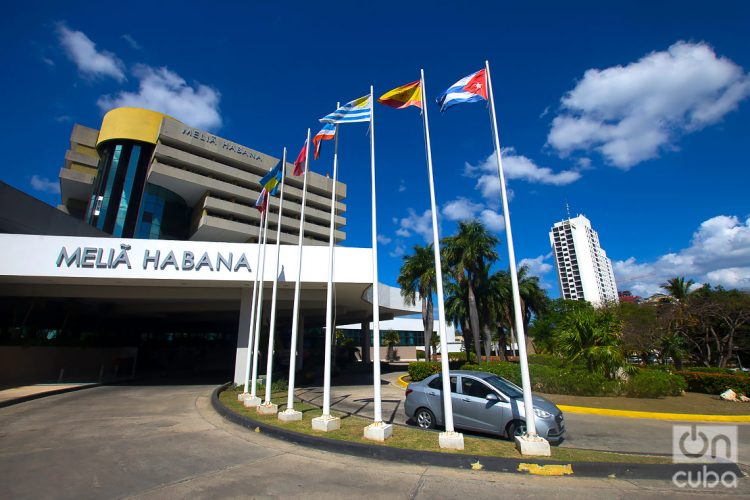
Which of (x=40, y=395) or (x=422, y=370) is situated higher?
(x=422, y=370)

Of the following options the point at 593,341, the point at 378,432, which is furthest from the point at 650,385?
the point at 378,432

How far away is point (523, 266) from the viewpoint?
133ft

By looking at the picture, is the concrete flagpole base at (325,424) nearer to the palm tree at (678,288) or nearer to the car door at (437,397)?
the car door at (437,397)

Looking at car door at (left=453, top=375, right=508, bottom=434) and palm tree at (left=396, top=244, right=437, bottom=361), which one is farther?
palm tree at (left=396, top=244, right=437, bottom=361)

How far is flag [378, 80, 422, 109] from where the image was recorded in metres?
9.72

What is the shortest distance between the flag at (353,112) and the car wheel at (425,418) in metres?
8.07

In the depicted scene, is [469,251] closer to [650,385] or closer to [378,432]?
[650,385]

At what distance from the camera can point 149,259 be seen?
54.6 feet

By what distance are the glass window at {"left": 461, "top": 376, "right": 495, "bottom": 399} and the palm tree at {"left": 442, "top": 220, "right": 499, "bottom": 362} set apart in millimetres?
18099

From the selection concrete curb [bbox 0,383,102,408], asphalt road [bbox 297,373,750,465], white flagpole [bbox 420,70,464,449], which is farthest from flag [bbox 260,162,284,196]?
concrete curb [bbox 0,383,102,408]

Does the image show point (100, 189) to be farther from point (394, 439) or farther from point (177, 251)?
point (394, 439)

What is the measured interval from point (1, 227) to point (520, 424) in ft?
92.9

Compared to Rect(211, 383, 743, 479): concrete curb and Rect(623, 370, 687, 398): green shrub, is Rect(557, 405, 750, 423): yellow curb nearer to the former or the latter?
Rect(623, 370, 687, 398): green shrub

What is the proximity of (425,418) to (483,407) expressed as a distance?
5.87ft
